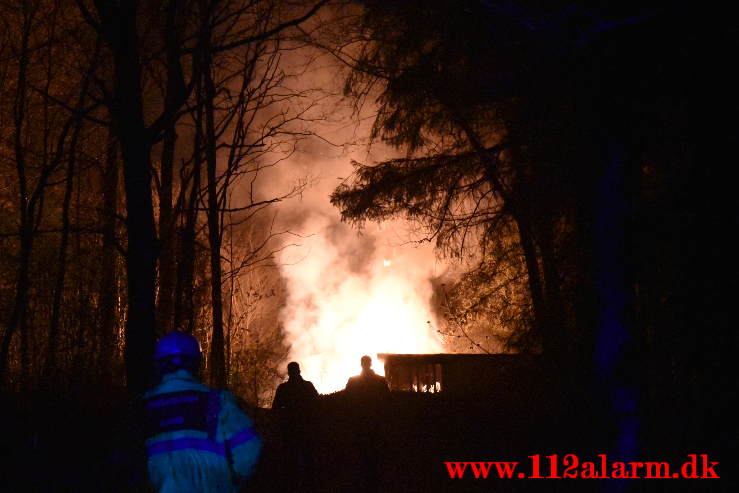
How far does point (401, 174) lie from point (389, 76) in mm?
1868

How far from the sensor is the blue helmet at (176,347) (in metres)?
3.19

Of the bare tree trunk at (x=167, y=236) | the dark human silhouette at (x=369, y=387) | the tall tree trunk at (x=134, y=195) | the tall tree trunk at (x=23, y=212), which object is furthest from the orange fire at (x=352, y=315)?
the tall tree trunk at (x=134, y=195)

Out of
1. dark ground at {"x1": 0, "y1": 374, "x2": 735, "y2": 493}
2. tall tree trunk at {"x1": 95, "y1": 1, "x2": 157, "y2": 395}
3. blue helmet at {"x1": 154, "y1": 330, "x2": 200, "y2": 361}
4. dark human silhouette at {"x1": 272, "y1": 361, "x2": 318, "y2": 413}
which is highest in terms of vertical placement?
tall tree trunk at {"x1": 95, "y1": 1, "x2": 157, "y2": 395}

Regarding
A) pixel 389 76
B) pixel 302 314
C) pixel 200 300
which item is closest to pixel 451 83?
pixel 389 76

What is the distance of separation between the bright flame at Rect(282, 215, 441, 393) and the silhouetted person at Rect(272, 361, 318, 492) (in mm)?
20655

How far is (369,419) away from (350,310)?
1039 inches

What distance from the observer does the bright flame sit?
30.5m

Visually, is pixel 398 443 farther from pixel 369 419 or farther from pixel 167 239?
pixel 167 239

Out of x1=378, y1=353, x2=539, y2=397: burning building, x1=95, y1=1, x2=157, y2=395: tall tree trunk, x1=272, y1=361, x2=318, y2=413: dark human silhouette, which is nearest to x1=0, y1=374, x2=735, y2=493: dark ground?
x1=272, y1=361, x2=318, y2=413: dark human silhouette

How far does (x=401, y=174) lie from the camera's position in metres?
11.3

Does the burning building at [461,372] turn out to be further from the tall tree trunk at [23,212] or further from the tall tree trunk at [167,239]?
the tall tree trunk at [23,212]

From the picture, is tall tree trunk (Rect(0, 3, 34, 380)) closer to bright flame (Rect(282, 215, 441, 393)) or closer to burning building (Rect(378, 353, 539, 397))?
burning building (Rect(378, 353, 539, 397))

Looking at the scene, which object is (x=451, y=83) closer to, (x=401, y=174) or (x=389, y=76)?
(x=389, y=76)

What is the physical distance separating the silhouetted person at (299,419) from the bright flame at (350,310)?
20655 mm
